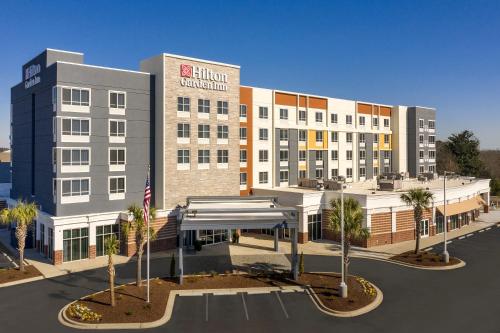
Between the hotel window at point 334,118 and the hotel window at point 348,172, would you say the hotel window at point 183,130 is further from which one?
the hotel window at point 348,172

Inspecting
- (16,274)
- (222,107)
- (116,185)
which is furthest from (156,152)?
(16,274)

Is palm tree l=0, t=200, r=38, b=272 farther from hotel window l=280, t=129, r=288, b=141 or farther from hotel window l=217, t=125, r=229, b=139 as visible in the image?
hotel window l=280, t=129, r=288, b=141

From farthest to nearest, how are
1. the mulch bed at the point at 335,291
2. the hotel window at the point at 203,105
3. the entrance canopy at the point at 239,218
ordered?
1. the hotel window at the point at 203,105
2. the entrance canopy at the point at 239,218
3. the mulch bed at the point at 335,291

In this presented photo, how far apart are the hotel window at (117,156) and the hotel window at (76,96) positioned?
5.96 meters

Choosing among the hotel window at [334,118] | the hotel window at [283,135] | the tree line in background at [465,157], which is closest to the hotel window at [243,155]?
the hotel window at [283,135]

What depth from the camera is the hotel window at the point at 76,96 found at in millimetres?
40969

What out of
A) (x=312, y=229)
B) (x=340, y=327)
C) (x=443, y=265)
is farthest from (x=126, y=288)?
(x=443, y=265)

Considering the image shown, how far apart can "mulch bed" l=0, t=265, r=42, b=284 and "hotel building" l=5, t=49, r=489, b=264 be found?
9.38 feet

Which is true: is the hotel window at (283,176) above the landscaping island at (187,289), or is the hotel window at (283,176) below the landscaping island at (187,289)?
above

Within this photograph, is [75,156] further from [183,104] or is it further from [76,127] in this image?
[183,104]

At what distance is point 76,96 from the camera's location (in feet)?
137

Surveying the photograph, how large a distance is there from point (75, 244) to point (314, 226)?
94.0ft

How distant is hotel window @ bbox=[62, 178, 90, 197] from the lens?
1615 inches

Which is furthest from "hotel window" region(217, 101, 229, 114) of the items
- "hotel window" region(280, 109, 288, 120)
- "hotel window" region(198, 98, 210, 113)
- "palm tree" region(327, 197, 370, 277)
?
"palm tree" region(327, 197, 370, 277)
